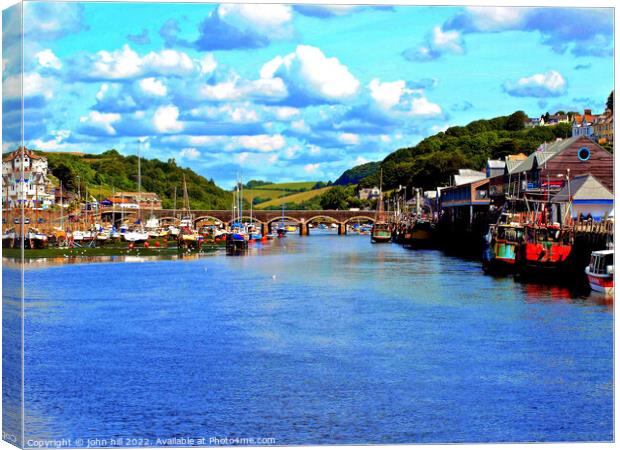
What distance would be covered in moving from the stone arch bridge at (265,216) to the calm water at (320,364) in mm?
80612

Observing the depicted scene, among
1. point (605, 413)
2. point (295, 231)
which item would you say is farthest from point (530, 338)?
point (295, 231)

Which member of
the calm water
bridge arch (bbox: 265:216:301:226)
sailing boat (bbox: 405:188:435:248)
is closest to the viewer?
the calm water

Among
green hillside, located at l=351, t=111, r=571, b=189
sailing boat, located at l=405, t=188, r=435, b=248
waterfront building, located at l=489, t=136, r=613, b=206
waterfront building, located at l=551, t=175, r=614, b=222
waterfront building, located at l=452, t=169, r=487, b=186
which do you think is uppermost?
green hillside, located at l=351, t=111, r=571, b=189

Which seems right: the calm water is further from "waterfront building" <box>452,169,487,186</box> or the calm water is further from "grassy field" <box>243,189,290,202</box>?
"grassy field" <box>243,189,290,202</box>

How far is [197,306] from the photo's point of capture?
41.6 meters

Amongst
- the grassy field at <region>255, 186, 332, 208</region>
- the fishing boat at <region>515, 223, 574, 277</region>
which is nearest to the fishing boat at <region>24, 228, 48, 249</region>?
the fishing boat at <region>515, 223, 574, 277</region>

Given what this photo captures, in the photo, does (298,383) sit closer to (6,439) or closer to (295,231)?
(6,439)

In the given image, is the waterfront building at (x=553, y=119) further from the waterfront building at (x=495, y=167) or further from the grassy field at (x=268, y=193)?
the grassy field at (x=268, y=193)

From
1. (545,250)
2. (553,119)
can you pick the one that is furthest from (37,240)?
(553,119)

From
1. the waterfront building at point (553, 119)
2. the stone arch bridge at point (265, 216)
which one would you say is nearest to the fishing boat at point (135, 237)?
the stone arch bridge at point (265, 216)

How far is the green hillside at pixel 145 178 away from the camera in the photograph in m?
138

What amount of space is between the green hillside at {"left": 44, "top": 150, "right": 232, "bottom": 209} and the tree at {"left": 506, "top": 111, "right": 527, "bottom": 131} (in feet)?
180

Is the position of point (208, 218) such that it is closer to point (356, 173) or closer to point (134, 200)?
point (134, 200)

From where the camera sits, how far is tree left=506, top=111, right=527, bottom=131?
95.6 meters
